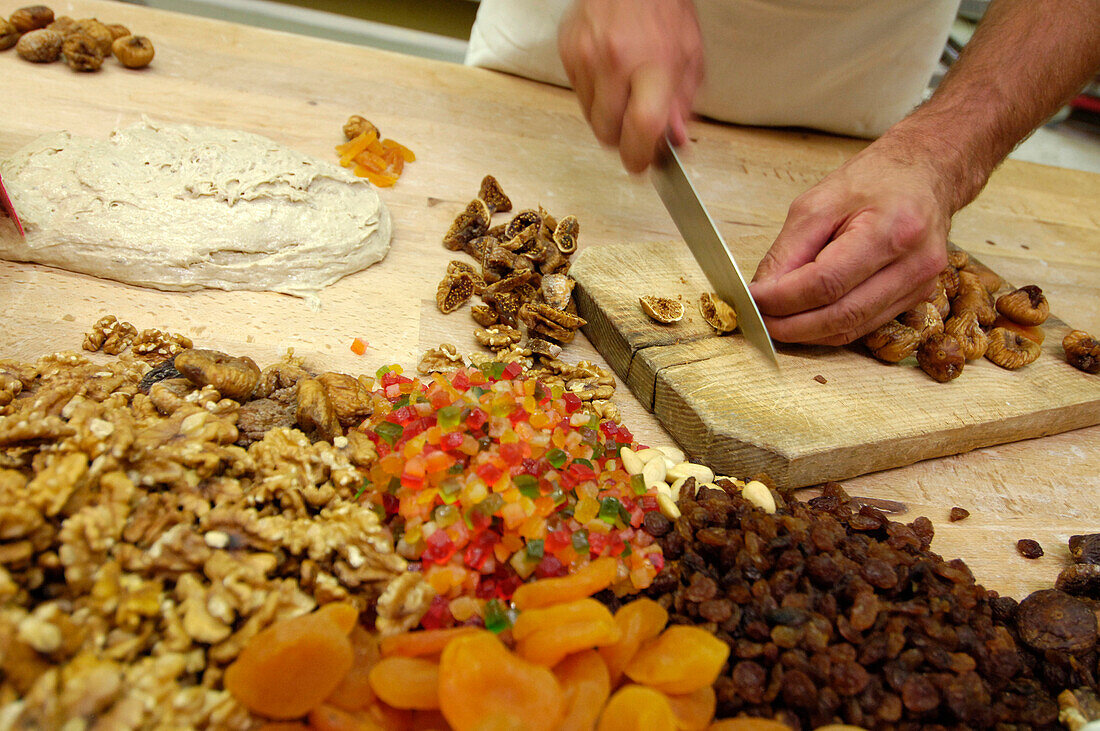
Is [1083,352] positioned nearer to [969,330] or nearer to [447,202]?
[969,330]

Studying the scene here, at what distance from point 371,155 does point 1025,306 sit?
173 centimetres

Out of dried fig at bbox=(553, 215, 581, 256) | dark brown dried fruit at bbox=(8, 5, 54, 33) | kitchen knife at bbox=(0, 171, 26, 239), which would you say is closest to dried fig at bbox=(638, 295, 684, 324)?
dried fig at bbox=(553, 215, 581, 256)

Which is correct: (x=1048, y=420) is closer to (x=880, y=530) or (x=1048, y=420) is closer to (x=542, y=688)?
(x=880, y=530)

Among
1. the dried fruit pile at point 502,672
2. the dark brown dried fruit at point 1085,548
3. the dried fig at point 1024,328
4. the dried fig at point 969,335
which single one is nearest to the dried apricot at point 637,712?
the dried fruit pile at point 502,672

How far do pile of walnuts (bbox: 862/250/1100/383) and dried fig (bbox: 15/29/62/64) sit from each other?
233cm

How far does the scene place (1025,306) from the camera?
177cm

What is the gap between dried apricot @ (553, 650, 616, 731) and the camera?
2.95ft

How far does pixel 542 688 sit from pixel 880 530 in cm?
70

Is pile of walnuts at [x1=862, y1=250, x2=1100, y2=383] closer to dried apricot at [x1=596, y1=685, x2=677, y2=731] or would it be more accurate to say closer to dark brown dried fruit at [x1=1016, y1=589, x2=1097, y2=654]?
dark brown dried fruit at [x1=1016, y1=589, x2=1097, y2=654]

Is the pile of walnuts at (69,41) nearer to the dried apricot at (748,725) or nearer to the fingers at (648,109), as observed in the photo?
the fingers at (648,109)

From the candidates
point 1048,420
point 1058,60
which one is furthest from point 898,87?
point 1048,420

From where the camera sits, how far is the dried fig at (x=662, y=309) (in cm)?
155

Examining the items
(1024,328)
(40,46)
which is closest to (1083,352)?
(1024,328)

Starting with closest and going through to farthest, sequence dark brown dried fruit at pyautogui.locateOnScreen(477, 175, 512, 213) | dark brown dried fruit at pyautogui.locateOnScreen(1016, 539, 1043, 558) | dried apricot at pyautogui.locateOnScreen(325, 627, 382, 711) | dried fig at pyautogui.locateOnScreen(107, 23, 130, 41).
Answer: dried apricot at pyautogui.locateOnScreen(325, 627, 382, 711) < dark brown dried fruit at pyautogui.locateOnScreen(1016, 539, 1043, 558) < dark brown dried fruit at pyautogui.locateOnScreen(477, 175, 512, 213) < dried fig at pyautogui.locateOnScreen(107, 23, 130, 41)
